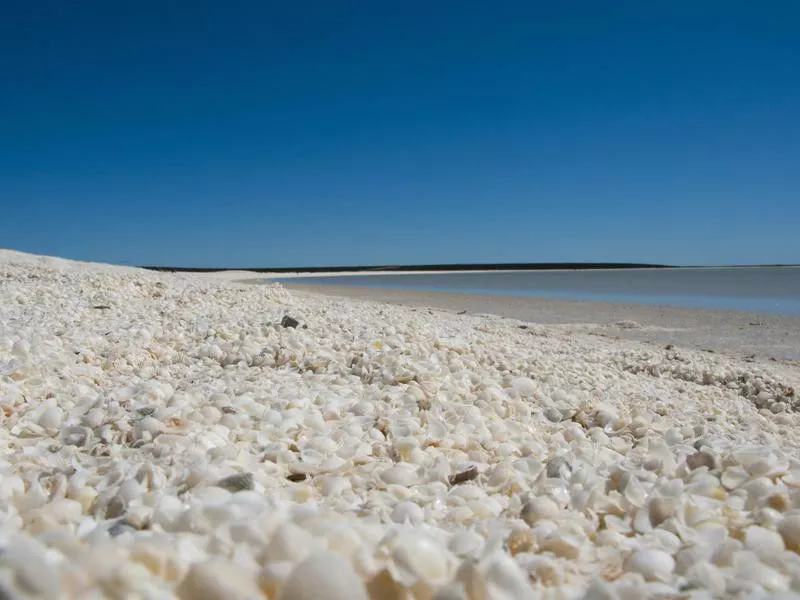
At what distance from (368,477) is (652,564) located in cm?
101

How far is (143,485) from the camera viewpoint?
1.90 m

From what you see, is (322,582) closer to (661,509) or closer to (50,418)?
(661,509)

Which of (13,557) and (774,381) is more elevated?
(13,557)

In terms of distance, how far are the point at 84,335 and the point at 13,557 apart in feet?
13.0

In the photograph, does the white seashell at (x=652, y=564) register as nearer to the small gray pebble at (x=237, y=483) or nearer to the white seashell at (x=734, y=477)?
the white seashell at (x=734, y=477)

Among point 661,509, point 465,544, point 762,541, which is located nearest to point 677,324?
point 661,509

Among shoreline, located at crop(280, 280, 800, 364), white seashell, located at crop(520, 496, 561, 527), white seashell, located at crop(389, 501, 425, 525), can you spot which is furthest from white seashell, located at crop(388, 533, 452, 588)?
shoreline, located at crop(280, 280, 800, 364)

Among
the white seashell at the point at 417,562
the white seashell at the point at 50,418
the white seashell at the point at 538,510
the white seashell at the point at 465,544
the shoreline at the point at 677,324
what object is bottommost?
the shoreline at the point at 677,324

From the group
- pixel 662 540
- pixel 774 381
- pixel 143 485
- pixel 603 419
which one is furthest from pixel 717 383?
pixel 143 485

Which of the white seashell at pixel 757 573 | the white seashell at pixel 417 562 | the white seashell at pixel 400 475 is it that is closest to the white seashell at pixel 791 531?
the white seashell at pixel 757 573

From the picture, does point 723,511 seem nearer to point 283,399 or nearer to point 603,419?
point 603,419

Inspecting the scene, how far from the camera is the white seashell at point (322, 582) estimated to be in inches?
47.7

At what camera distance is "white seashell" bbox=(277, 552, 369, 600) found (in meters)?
1.21

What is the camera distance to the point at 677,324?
12.1 meters
